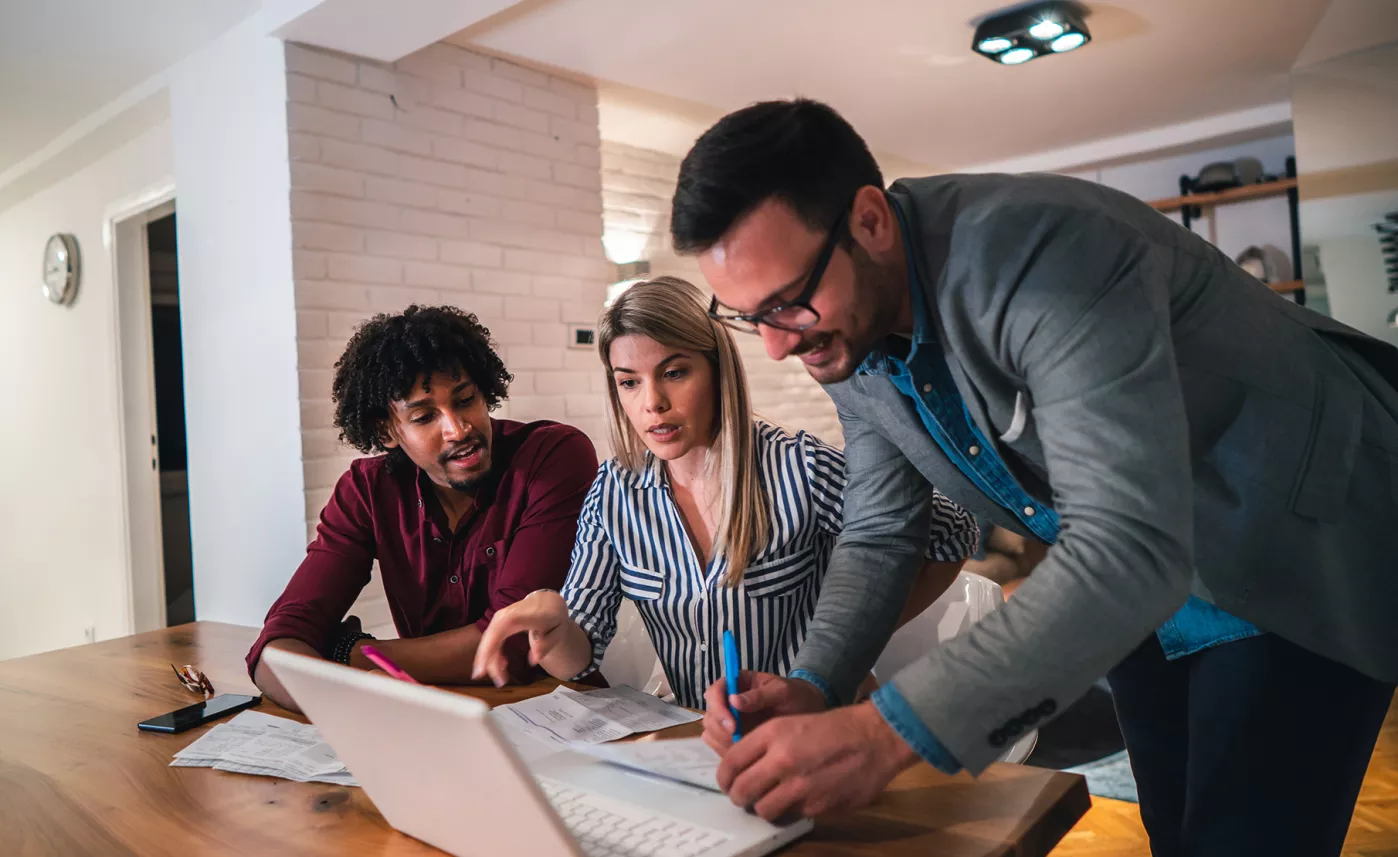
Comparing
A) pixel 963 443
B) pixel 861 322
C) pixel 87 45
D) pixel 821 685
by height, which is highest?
pixel 87 45

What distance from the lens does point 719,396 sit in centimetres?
170

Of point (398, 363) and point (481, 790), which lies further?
point (398, 363)

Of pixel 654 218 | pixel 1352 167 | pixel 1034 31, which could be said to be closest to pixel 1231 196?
pixel 1352 167

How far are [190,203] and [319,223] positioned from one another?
28.7 inches

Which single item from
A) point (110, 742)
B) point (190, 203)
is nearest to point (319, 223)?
point (190, 203)

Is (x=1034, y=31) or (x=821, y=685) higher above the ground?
(x=1034, y=31)

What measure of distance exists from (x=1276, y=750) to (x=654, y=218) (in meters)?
4.30

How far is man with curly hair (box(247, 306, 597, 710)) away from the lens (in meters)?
1.91

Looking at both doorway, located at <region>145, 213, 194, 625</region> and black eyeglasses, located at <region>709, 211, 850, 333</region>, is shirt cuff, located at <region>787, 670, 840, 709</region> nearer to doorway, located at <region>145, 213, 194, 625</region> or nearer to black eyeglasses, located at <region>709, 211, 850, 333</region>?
black eyeglasses, located at <region>709, 211, 850, 333</region>

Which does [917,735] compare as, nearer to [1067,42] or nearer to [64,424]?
[1067,42]

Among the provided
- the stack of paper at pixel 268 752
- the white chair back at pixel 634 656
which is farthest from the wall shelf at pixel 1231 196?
the stack of paper at pixel 268 752

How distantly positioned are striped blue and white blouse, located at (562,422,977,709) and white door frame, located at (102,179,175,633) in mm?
3632

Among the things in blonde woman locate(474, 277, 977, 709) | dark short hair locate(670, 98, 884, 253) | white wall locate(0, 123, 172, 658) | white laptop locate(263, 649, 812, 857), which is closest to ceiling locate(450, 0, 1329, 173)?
white wall locate(0, 123, 172, 658)

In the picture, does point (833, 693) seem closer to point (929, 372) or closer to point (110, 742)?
point (929, 372)
